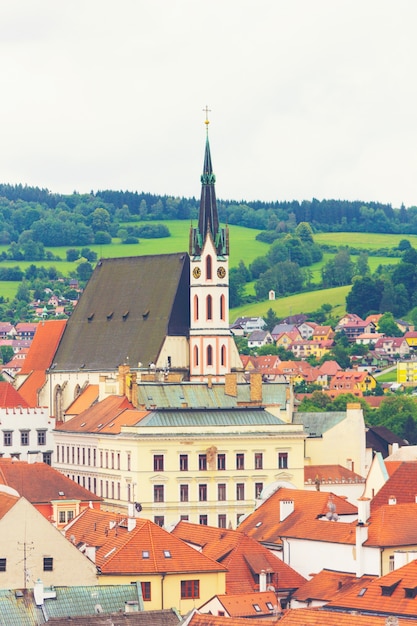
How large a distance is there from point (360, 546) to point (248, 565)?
16.5 feet

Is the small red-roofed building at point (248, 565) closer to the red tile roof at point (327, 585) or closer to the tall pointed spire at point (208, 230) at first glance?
the red tile roof at point (327, 585)

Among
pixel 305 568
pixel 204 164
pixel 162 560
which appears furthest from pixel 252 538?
pixel 204 164

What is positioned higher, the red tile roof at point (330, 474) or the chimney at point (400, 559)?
the chimney at point (400, 559)

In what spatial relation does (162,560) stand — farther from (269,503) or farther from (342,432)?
(342,432)

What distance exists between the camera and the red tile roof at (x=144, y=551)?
90.4 metres

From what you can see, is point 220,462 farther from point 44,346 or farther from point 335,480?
point 44,346

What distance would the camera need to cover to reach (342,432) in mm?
150500

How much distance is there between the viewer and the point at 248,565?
316ft

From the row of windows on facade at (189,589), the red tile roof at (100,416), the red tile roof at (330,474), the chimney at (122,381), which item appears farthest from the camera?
the chimney at (122,381)

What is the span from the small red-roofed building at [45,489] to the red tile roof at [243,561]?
14.5 m

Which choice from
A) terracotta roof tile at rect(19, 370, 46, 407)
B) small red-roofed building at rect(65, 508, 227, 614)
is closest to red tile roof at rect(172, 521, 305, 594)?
small red-roofed building at rect(65, 508, 227, 614)

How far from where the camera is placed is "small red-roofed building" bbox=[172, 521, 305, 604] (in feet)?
309

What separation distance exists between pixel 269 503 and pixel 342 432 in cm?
3801

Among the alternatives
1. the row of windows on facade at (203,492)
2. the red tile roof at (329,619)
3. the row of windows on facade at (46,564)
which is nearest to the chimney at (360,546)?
the row of windows on facade at (46,564)
